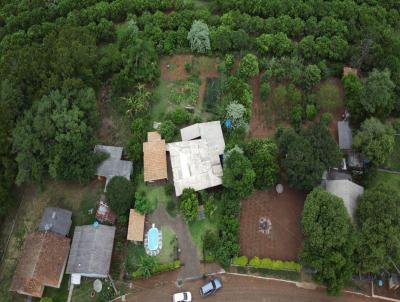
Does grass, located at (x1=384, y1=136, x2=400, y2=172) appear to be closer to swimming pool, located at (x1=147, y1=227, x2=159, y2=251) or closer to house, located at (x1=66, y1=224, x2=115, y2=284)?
swimming pool, located at (x1=147, y1=227, x2=159, y2=251)

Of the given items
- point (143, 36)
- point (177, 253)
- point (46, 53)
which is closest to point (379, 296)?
point (177, 253)

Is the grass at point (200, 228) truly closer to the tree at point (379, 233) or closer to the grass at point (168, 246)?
the grass at point (168, 246)

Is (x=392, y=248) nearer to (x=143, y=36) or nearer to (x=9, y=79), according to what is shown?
(x=143, y=36)

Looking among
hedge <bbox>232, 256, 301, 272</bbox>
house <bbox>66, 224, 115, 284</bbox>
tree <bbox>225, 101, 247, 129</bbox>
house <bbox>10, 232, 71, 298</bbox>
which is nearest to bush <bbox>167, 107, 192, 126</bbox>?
tree <bbox>225, 101, 247, 129</bbox>

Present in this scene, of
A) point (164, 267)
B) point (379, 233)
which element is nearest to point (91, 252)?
point (164, 267)

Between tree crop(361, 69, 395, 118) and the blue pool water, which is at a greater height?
tree crop(361, 69, 395, 118)

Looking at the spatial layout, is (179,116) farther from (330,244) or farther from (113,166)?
(330,244)

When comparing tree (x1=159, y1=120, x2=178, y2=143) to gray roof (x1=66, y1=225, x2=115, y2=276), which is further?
tree (x1=159, y1=120, x2=178, y2=143)
